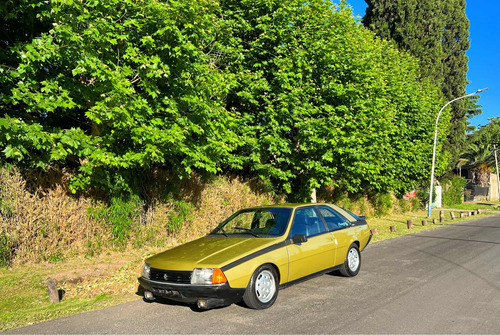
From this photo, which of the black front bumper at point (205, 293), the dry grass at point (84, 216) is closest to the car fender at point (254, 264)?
the black front bumper at point (205, 293)

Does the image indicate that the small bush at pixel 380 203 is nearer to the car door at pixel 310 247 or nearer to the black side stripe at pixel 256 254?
the car door at pixel 310 247

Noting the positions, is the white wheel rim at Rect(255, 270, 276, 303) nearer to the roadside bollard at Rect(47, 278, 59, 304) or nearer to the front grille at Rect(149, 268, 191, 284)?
the front grille at Rect(149, 268, 191, 284)

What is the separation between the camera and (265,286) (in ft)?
17.9

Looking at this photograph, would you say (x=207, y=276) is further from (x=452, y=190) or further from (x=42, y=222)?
(x=452, y=190)

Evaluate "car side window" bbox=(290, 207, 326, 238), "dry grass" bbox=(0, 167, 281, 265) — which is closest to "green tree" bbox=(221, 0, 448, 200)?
"dry grass" bbox=(0, 167, 281, 265)

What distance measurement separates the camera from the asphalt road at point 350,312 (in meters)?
4.63

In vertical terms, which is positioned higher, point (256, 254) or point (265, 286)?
point (256, 254)

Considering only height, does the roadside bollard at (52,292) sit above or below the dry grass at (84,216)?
below

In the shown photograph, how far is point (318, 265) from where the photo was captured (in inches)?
253

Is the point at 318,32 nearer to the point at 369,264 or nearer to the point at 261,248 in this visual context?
the point at 369,264

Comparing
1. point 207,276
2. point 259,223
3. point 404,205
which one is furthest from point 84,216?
point 404,205

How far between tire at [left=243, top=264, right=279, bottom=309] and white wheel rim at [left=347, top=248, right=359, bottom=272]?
2245mm

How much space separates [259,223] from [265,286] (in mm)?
1316

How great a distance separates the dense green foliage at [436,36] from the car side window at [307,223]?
78.5 feet
